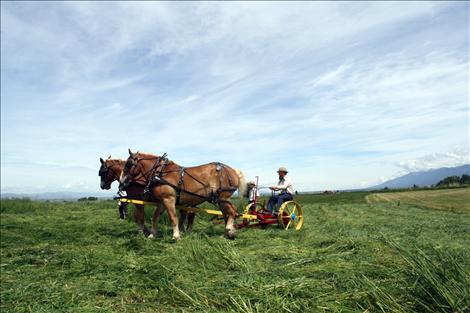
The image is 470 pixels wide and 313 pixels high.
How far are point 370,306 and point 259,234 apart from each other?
589 cm

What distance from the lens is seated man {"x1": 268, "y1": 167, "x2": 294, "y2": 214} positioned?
1083 cm

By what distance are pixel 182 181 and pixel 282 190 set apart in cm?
312

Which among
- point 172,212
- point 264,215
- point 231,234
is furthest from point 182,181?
A: point 264,215

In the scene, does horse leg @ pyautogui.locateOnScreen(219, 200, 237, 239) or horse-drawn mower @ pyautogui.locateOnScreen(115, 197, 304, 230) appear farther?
horse-drawn mower @ pyautogui.locateOnScreen(115, 197, 304, 230)

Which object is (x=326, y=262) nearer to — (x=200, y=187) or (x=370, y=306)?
(x=370, y=306)

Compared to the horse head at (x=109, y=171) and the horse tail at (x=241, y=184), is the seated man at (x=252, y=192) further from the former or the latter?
the horse head at (x=109, y=171)

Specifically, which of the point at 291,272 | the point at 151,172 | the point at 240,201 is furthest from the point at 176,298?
the point at 240,201

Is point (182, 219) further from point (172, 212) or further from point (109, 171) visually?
point (109, 171)

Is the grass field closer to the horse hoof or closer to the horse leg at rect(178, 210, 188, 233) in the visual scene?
the horse hoof

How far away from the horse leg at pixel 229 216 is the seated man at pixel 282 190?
71.7 inches

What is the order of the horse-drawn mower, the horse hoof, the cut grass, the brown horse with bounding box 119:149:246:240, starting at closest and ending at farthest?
the horse hoof → the brown horse with bounding box 119:149:246:240 → the horse-drawn mower → the cut grass

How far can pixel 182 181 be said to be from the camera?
31.3 feet

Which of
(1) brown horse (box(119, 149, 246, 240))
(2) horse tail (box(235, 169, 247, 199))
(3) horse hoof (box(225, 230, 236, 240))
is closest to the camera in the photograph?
(3) horse hoof (box(225, 230, 236, 240))

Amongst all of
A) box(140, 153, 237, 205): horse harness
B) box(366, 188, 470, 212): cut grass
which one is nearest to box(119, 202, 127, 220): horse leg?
box(140, 153, 237, 205): horse harness
